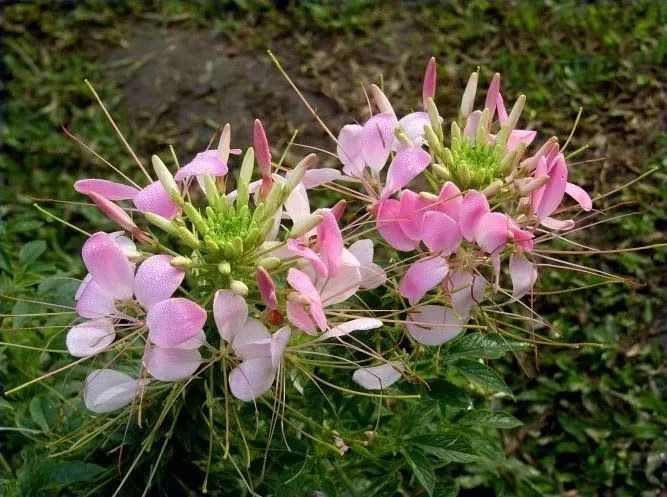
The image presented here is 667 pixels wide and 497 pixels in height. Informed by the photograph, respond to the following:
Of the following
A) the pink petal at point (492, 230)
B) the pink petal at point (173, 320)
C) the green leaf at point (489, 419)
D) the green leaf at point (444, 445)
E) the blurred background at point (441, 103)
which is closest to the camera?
the pink petal at point (173, 320)

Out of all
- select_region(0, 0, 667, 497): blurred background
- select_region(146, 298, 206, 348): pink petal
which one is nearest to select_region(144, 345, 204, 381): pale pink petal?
select_region(146, 298, 206, 348): pink petal

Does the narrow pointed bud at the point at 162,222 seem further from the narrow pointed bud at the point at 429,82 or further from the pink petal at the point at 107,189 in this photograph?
the narrow pointed bud at the point at 429,82

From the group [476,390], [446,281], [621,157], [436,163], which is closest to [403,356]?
[446,281]

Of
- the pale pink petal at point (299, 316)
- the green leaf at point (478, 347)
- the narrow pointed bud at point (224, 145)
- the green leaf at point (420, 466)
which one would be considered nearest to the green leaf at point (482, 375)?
A: the green leaf at point (478, 347)

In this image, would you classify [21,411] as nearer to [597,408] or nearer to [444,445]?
[444,445]

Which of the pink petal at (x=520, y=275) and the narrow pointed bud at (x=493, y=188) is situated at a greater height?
the narrow pointed bud at (x=493, y=188)

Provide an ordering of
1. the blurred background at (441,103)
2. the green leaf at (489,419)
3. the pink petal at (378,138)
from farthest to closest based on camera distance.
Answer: the blurred background at (441,103), the green leaf at (489,419), the pink petal at (378,138)

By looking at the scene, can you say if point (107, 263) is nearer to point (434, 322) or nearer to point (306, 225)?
point (306, 225)

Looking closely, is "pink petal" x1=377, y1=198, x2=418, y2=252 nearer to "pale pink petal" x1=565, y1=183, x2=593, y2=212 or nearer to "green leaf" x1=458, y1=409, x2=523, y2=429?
"pale pink petal" x1=565, y1=183, x2=593, y2=212
